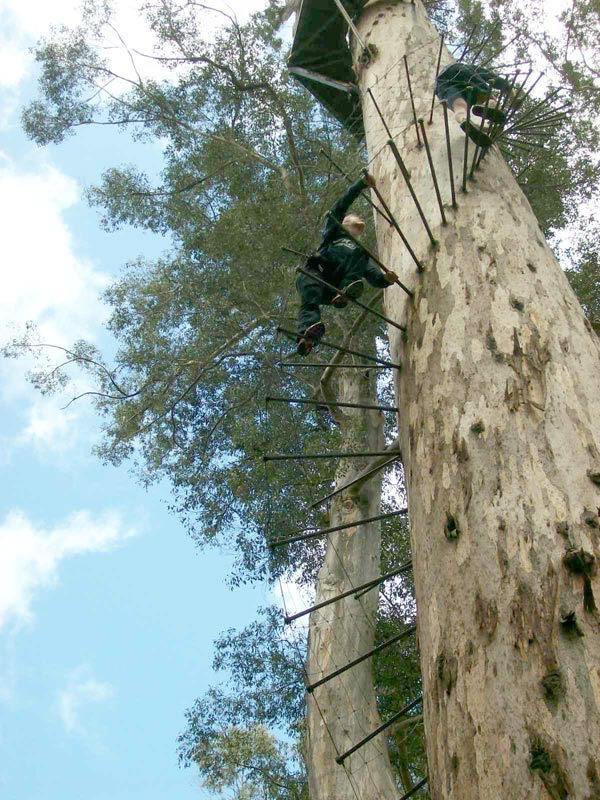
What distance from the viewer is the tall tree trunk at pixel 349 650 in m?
6.22

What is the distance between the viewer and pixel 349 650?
272 inches

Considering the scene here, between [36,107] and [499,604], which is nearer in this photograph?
[499,604]

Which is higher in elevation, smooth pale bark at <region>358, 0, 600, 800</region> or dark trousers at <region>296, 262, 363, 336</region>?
dark trousers at <region>296, 262, 363, 336</region>

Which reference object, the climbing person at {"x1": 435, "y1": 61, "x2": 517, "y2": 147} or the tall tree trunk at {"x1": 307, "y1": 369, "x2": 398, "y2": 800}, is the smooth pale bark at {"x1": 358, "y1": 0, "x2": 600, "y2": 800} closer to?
the climbing person at {"x1": 435, "y1": 61, "x2": 517, "y2": 147}

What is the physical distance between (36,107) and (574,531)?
14.4m

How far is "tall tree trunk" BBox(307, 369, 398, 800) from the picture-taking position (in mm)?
6223

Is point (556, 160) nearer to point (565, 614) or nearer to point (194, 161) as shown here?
point (194, 161)

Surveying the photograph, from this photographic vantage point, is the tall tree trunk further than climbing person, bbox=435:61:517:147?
Yes

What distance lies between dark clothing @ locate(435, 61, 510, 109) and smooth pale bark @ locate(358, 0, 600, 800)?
768 mm

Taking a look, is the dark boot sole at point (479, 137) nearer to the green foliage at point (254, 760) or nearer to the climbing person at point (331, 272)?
the climbing person at point (331, 272)

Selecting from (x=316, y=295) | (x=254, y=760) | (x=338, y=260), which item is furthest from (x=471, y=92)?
(x=254, y=760)

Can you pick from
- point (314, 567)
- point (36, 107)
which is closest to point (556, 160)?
point (314, 567)

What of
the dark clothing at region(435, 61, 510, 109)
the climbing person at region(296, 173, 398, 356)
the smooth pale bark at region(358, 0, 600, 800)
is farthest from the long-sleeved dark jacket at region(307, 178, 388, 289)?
the smooth pale bark at region(358, 0, 600, 800)

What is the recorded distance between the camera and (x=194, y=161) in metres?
11.9
